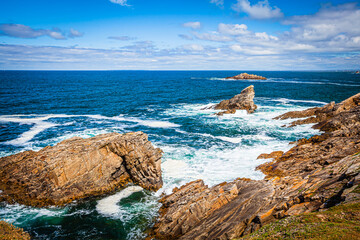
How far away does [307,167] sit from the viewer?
23.7 metres

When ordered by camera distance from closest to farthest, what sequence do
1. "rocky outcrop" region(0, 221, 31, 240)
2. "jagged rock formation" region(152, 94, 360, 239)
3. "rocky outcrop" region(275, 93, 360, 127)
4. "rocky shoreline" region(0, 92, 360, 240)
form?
"jagged rock formation" region(152, 94, 360, 239)
"rocky outcrop" region(0, 221, 31, 240)
"rocky shoreline" region(0, 92, 360, 240)
"rocky outcrop" region(275, 93, 360, 127)

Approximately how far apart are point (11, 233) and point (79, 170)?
8.50 metres

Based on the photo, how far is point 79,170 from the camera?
78.2 ft

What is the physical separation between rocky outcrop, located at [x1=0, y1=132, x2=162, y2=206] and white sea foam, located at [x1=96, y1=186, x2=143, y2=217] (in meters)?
1.16

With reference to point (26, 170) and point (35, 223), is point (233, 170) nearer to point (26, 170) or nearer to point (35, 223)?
point (35, 223)

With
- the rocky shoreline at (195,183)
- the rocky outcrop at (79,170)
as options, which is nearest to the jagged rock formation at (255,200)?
the rocky shoreline at (195,183)

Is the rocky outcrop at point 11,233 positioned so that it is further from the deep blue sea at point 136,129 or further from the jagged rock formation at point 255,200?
the jagged rock formation at point 255,200

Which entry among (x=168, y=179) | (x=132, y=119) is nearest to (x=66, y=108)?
(x=132, y=119)

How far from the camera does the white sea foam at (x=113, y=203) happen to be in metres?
21.3

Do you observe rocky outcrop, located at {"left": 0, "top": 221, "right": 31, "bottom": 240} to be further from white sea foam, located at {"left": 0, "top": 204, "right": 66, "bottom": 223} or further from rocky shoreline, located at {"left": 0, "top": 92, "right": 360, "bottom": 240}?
rocky shoreline, located at {"left": 0, "top": 92, "right": 360, "bottom": 240}

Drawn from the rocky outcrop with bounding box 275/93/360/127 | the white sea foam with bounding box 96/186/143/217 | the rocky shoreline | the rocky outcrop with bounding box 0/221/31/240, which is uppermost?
the rocky outcrop with bounding box 275/93/360/127

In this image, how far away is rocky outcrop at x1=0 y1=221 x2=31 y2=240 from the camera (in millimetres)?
15278

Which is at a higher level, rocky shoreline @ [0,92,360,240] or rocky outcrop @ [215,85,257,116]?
rocky outcrop @ [215,85,257,116]

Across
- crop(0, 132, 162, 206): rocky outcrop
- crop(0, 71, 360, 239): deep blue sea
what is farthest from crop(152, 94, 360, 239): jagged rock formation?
crop(0, 132, 162, 206): rocky outcrop
